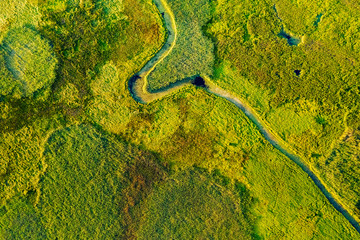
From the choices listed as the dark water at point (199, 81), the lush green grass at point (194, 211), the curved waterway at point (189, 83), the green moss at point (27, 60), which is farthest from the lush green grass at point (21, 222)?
the dark water at point (199, 81)

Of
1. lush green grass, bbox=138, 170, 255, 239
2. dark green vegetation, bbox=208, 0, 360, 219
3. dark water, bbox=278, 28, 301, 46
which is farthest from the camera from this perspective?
dark water, bbox=278, 28, 301, 46

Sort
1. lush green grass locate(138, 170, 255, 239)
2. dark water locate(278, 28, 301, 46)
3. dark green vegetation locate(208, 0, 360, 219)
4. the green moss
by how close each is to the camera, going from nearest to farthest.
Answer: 1. lush green grass locate(138, 170, 255, 239)
2. dark green vegetation locate(208, 0, 360, 219)
3. the green moss
4. dark water locate(278, 28, 301, 46)

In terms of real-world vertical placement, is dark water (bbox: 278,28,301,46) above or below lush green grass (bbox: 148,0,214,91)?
below

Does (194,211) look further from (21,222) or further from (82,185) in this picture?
(21,222)

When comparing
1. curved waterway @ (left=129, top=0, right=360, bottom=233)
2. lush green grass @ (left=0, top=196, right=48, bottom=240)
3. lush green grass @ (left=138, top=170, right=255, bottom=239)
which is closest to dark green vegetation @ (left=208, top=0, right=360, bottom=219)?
curved waterway @ (left=129, top=0, right=360, bottom=233)

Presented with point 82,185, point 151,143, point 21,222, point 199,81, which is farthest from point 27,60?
point 199,81

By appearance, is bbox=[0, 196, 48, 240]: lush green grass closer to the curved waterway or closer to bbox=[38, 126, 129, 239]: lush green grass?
bbox=[38, 126, 129, 239]: lush green grass
